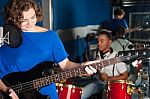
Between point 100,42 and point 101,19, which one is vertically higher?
point 101,19

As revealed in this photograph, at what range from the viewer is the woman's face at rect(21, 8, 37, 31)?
1.02m

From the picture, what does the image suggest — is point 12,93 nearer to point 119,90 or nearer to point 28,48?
point 28,48

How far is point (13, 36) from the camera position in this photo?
3.52 ft

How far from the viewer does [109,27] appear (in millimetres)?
1869

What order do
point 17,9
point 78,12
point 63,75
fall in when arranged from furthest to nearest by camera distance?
point 78,12 < point 63,75 < point 17,9

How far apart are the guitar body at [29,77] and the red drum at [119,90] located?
746mm

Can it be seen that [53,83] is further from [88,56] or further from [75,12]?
[75,12]

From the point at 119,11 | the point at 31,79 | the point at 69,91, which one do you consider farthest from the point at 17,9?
the point at 119,11

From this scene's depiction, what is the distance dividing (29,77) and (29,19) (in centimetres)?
22

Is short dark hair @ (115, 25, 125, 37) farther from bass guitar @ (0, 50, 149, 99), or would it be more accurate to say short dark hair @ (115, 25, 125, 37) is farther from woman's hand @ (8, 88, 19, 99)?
woman's hand @ (8, 88, 19, 99)

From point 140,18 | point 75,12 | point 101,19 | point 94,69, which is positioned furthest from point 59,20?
point 94,69

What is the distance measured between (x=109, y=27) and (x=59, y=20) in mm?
497

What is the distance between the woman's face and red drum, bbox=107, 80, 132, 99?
2.74 feet

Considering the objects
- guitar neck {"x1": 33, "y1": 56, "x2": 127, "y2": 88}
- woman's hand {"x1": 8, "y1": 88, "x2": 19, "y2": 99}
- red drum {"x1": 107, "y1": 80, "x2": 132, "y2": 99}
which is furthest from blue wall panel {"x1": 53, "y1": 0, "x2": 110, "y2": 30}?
woman's hand {"x1": 8, "y1": 88, "x2": 19, "y2": 99}
